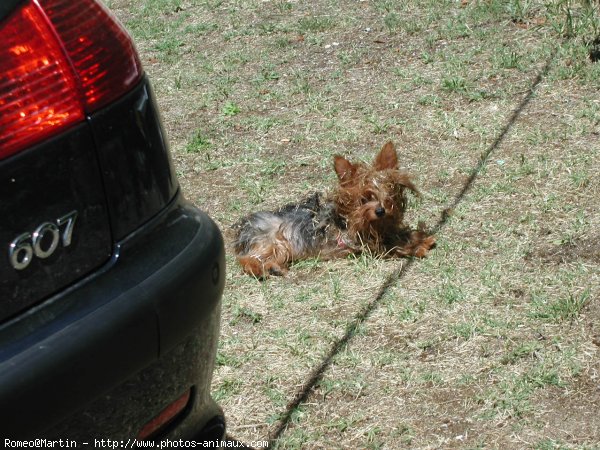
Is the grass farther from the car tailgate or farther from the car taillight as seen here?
the car taillight

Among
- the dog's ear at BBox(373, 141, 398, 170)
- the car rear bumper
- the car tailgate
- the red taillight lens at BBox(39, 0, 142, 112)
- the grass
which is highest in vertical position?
the red taillight lens at BBox(39, 0, 142, 112)

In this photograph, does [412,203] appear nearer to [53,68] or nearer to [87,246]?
[87,246]

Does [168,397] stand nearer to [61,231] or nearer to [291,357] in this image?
[61,231]

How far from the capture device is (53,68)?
79.7 inches

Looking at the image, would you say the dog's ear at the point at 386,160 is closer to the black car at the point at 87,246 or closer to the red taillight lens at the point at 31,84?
the black car at the point at 87,246

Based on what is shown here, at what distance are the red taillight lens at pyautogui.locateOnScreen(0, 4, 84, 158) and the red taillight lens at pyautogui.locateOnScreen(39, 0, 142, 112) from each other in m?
0.03

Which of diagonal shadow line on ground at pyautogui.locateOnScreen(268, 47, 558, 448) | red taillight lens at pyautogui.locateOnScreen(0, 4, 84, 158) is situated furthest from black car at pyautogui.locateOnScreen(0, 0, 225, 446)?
diagonal shadow line on ground at pyautogui.locateOnScreen(268, 47, 558, 448)

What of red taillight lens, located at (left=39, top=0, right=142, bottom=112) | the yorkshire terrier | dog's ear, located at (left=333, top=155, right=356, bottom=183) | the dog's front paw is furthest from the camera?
dog's ear, located at (left=333, top=155, right=356, bottom=183)

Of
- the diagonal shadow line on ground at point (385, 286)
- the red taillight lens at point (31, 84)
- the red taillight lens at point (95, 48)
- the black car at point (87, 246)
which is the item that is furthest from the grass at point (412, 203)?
the red taillight lens at point (31, 84)

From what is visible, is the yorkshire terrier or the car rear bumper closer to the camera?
the car rear bumper

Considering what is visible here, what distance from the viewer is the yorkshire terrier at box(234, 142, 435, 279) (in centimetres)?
539

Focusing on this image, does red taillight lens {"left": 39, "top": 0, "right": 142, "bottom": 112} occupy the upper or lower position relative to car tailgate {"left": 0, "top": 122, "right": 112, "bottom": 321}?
upper

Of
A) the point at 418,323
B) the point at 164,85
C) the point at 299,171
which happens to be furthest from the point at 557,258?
the point at 164,85

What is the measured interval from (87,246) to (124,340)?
0.23 metres
